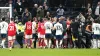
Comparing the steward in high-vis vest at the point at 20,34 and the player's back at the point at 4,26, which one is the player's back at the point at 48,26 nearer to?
the steward in high-vis vest at the point at 20,34

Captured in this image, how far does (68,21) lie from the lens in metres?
31.4

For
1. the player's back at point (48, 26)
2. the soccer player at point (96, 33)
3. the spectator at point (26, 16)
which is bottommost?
the soccer player at point (96, 33)

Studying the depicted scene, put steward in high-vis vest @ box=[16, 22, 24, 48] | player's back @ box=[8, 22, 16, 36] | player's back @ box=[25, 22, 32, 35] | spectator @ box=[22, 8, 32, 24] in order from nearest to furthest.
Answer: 1. player's back @ box=[8, 22, 16, 36]
2. player's back @ box=[25, 22, 32, 35]
3. steward in high-vis vest @ box=[16, 22, 24, 48]
4. spectator @ box=[22, 8, 32, 24]

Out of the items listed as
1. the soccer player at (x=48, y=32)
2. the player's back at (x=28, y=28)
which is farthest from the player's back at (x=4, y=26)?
the soccer player at (x=48, y=32)

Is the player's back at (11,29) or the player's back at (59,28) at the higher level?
the player's back at (11,29)

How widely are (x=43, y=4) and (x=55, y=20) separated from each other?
225 inches

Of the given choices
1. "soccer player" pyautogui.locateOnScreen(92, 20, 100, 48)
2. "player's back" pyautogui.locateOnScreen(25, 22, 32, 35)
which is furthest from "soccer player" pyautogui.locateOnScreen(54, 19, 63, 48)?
"soccer player" pyautogui.locateOnScreen(92, 20, 100, 48)

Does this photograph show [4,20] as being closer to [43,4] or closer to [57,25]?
[57,25]

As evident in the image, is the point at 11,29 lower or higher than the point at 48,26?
higher

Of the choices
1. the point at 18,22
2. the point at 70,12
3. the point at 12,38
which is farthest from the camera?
the point at 70,12

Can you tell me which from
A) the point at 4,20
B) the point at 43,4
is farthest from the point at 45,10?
the point at 4,20

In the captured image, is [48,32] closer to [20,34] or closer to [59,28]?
[59,28]

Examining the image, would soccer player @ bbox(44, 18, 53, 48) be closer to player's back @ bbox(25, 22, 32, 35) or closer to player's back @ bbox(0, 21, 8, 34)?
player's back @ bbox(25, 22, 32, 35)

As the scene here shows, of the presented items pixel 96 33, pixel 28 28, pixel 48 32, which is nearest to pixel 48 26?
pixel 48 32
